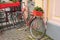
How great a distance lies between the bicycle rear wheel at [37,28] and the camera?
A: 5.51 metres

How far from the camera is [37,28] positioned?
19.7ft

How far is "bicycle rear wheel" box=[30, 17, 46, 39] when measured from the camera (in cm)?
551

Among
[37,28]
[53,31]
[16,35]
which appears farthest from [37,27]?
[16,35]

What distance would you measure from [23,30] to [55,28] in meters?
1.82

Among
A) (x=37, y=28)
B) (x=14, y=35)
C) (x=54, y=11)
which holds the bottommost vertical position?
(x=14, y=35)

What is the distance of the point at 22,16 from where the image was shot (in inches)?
281

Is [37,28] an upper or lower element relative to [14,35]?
upper

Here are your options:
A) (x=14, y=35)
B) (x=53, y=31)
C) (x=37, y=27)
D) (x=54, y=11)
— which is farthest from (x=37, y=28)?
(x=54, y=11)

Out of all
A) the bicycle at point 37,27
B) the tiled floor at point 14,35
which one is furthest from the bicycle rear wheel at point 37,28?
the tiled floor at point 14,35

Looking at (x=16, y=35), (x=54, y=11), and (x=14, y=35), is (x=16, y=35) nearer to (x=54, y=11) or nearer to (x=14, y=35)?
(x=14, y=35)

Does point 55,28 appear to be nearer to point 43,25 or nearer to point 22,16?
point 43,25

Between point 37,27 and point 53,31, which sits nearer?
point 53,31

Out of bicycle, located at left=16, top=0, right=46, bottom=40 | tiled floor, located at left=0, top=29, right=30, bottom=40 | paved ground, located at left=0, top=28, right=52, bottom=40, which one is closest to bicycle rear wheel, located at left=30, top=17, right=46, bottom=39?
bicycle, located at left=16, top=0, right=46, bottom=40

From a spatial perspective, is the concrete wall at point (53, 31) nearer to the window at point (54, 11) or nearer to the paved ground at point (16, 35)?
the window at point (54, 11)
